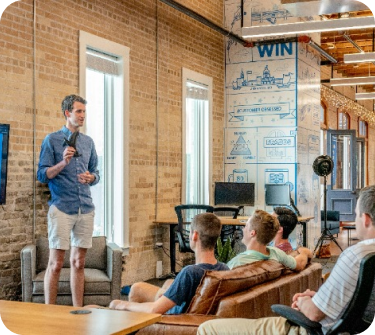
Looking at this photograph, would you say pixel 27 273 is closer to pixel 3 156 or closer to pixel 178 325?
pixel 3 156

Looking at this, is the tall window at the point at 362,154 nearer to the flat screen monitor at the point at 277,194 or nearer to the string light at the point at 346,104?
the string light at the point at 346,104

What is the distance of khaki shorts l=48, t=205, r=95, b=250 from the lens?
19.0 ft

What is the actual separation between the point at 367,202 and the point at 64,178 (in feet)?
11.5

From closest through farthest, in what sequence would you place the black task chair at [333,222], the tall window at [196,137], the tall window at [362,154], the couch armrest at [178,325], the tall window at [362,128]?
the couch armrest at [178,325], the tall window at [196,137], the black task chair at [333,222], the tall window at [362,154], the tall window at [362,128]

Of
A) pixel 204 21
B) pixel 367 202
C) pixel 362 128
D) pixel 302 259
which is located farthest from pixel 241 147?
pixel 362 128

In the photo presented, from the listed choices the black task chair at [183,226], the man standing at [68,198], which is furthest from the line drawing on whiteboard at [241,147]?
the man standing at [68,198]

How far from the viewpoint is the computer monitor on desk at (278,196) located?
34.2 feet

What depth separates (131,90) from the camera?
8.51 metres

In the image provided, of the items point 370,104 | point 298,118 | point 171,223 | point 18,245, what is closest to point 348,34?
point 298,118

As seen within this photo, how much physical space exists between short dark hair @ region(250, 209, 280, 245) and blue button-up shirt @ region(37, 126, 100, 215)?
6.83ft

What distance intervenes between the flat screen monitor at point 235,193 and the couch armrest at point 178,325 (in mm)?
6885

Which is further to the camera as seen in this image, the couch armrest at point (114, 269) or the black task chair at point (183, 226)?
the black task chair at point (183, 226)

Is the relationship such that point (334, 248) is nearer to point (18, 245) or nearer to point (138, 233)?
point (138, 233)

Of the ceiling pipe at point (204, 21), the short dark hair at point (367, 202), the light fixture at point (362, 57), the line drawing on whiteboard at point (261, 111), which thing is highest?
the ceiling pipe at point (204, 21)
